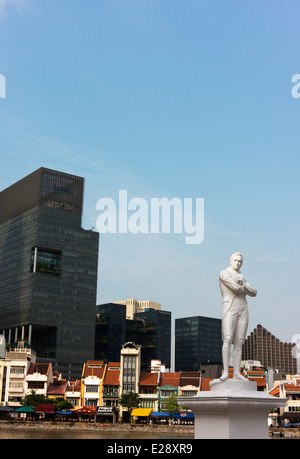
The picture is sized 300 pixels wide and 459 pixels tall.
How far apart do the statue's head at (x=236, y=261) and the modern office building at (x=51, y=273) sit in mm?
136350

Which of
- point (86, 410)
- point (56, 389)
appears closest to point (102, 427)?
point (86, 410)

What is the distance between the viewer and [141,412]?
3617 inches

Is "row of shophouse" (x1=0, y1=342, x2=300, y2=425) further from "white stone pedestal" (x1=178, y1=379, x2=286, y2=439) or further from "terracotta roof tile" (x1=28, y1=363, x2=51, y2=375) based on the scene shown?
"white stone pedestal" (x1=178, y1=379, x2=286, y2=439)

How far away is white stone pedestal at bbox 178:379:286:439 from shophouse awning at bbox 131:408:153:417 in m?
78.7

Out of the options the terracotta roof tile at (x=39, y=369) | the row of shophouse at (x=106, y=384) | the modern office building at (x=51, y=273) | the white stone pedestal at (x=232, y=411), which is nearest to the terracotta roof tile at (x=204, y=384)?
the row of shophouse at (x=106, y=384)

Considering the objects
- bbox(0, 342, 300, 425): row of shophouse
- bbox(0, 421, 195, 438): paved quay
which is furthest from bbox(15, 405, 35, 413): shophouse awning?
bbox(0, 342, 300, 425): row of shophouse

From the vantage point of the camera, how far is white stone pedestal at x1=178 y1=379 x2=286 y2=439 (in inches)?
586

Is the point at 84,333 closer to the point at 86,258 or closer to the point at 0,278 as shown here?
the point at 86,258

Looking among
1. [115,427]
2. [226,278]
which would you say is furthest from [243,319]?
[115,427]

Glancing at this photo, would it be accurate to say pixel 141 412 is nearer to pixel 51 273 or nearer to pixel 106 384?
pixel 106 384

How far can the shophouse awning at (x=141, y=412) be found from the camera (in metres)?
91.0

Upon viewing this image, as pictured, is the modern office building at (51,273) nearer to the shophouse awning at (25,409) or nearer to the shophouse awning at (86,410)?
the shophouse awning at (86,410)

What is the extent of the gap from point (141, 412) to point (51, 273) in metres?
72.7
